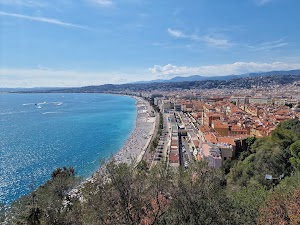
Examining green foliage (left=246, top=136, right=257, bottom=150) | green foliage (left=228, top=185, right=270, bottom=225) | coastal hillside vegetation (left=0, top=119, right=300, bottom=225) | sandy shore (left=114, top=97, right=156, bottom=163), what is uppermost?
coastal hillside vegetation (left=0, top=119, right=300, bottom=225)

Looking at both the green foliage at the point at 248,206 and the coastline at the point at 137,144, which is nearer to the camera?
the green foliage at the point at 248,206

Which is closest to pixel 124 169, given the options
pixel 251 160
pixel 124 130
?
pixel 251 160

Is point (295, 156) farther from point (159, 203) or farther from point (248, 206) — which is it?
point (159, 203)

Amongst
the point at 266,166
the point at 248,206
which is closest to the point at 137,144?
the point at 266,166

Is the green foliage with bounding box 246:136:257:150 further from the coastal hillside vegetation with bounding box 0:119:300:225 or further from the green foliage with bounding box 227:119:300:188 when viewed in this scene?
the coastal hillside vegetation with bounding box 0:119:300:225

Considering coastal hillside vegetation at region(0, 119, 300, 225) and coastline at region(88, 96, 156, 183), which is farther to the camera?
coastline at region(88, 96, 156, 183)

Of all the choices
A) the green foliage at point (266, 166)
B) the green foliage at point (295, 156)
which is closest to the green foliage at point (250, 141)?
the green foliage at point (266, 166)

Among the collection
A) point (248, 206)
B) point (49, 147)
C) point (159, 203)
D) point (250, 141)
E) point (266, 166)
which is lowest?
point (49, 147)

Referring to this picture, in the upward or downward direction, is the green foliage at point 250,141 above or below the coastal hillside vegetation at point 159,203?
below

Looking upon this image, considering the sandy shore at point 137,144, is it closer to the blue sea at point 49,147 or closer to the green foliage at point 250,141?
the blue sea at point 49,147

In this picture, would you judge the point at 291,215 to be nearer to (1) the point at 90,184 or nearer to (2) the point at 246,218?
(2) the point at 246,218

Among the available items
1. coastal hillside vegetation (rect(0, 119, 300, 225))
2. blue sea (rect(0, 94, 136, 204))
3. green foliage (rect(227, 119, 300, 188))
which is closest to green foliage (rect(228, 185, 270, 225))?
coastal hillside vegetation (rect(0, 119, 300, 225))
